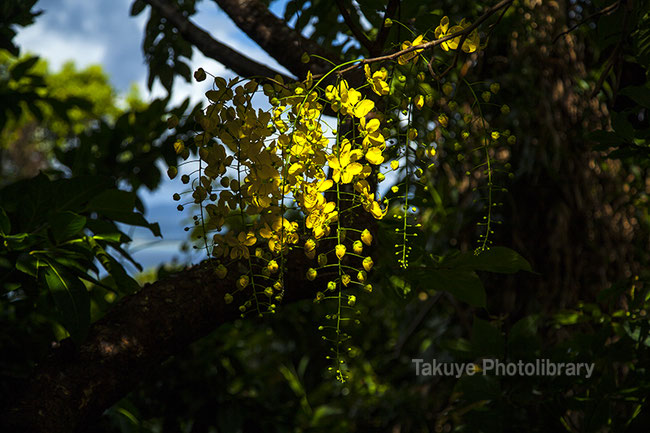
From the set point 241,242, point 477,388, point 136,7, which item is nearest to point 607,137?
point 477,388

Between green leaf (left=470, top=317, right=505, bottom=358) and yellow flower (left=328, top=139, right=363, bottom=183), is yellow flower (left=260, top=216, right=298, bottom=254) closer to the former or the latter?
yellow flower (left=328, top=139, right=363, bottom=183)

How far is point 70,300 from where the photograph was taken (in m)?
0.87

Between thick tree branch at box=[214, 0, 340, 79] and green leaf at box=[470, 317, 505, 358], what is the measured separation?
557 mm

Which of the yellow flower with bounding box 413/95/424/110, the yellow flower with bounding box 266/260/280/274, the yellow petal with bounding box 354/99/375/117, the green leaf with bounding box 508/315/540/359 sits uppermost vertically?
the yellow flower with bounding box 413/95/424/110


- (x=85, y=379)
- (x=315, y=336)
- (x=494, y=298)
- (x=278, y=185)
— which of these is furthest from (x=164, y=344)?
(x=315, y=336)

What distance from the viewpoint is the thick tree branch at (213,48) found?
1.14 meters

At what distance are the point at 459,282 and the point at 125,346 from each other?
534mm

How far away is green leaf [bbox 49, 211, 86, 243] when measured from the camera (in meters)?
0.93

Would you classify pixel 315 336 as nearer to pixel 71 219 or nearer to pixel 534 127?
pixel 534 127

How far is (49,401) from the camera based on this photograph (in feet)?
2.85

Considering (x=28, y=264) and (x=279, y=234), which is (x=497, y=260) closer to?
(x=279, y=234)

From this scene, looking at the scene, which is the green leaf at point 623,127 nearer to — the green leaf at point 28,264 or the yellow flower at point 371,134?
the yellow flower at point 371,134

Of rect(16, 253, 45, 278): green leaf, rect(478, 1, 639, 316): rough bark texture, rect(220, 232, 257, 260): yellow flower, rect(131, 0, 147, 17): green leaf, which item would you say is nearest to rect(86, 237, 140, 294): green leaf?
rect(16, 253, 45, 278): green leaf

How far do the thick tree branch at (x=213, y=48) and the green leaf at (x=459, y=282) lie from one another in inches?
18.3
